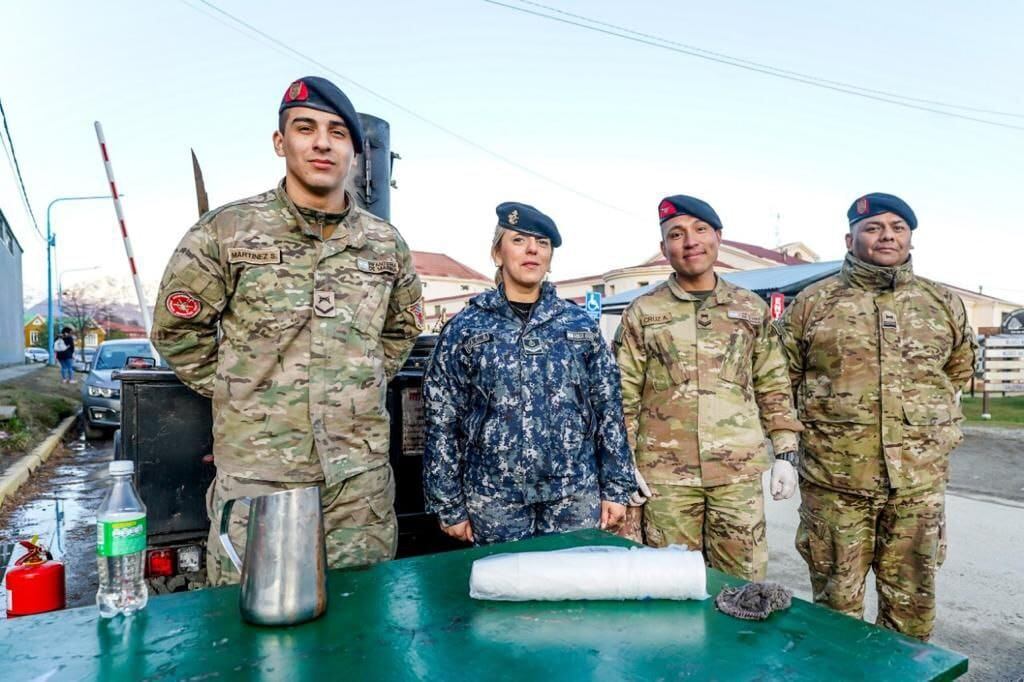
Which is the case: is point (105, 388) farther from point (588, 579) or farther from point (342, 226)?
point (588, 579)

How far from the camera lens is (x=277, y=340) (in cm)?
206

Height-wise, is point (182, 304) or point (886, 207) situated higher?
point (886, 207)

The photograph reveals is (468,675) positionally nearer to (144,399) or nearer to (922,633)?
(144,399)

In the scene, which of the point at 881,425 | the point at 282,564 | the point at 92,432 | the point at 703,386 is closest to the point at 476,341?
the point at 703,386

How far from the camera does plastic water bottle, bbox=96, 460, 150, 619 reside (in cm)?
128

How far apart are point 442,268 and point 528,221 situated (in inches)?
2087

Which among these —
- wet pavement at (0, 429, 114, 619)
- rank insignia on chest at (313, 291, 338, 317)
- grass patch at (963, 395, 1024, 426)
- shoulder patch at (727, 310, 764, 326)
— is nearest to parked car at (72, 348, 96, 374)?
wet pavement at (0, 429, 114, 619)

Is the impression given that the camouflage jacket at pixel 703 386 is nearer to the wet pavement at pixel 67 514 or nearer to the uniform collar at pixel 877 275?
the uniform collar at pixel 877 275

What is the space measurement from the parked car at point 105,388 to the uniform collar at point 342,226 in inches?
293

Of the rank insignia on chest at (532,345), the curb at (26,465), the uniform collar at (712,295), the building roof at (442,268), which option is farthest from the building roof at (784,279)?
the building roof at (442,268)

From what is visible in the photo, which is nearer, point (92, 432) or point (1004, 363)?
point (92, 432)

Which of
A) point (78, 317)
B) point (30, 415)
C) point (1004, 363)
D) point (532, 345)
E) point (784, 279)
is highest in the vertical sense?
point (784, 279)

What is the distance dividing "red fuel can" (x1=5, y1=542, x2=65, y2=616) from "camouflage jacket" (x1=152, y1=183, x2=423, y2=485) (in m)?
0.51

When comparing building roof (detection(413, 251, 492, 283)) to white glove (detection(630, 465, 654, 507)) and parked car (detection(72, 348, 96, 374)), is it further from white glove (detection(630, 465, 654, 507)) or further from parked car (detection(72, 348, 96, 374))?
white glove (detection(630, 465, 654, 507))
